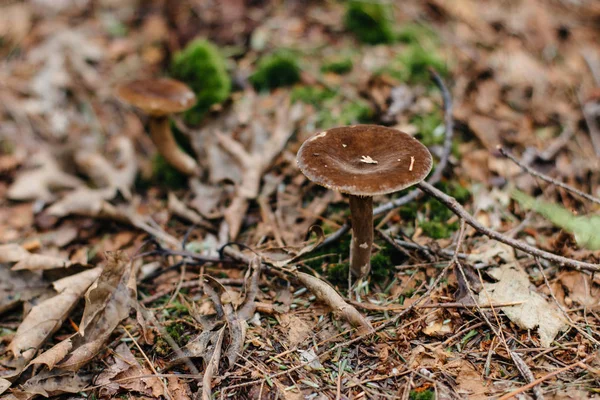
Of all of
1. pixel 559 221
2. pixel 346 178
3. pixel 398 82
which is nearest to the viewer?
pixel 346 178

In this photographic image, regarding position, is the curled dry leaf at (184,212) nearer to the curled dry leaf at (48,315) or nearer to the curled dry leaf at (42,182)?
the curled dry leaf at (48,315)

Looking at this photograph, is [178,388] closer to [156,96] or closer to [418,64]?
[156,96]

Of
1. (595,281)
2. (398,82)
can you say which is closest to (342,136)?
(595,281)

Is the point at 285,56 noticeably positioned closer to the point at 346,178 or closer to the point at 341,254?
the point at 341,254

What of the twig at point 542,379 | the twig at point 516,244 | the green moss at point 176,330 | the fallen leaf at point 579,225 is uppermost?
the fallen leaf at point 579,225

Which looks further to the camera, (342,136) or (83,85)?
(83,85)

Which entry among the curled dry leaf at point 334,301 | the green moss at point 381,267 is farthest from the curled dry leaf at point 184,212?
the green moss at point 381,267

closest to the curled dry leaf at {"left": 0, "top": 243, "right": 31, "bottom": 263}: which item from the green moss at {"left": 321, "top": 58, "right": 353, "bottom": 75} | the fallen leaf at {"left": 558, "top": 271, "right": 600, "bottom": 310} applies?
the green moss at {"left": 321, "top": 58, "right": 353, "bottom": 75}

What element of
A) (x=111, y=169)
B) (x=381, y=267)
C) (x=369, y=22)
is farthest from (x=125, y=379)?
(x=369, y=22)
